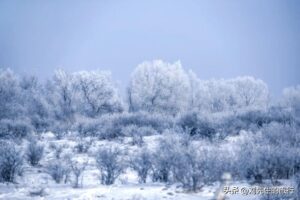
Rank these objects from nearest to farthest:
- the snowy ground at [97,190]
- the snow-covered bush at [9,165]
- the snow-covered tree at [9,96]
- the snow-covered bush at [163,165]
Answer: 1. the snowy ground at [97,190]
2. the snow-covered bush at [163,165]
3. the snow-covered bush at [9,165]
4. the snow-covered tree at [9,96]

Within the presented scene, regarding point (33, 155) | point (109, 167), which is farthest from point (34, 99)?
point (109, 167)

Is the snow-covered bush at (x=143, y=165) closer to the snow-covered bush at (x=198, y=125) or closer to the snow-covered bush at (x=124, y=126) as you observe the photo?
the snow-covered bush at (x=198, y=125)

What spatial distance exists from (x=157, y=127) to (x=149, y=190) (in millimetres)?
12476

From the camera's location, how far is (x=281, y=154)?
7.96 m

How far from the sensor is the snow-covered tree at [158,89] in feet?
132

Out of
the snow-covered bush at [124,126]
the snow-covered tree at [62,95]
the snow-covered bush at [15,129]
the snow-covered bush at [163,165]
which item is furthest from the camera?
the snow-covered tree at [62,95]

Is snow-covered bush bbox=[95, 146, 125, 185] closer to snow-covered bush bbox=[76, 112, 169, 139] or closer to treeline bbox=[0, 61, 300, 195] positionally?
treeline bbox=[0, 61, 300, 195]

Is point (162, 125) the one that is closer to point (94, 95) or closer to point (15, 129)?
point (15, 129)

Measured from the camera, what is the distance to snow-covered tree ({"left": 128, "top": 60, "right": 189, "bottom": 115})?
1581 inches

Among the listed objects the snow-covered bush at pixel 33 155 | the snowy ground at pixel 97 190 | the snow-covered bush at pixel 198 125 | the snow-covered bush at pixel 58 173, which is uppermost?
the snow-covered bush at pixel 198 125

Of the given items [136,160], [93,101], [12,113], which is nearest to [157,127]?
[136,160]

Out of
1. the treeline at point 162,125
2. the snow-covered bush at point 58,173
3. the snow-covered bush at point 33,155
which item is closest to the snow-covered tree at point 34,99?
the treeline at point 162,125

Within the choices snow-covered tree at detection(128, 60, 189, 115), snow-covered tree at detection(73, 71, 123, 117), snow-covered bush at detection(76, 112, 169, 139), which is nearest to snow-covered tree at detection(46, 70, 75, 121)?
snow-covered tree at detection(73, 71, 123, 117)

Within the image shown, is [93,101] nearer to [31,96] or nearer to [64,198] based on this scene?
Answer: [31,96]
